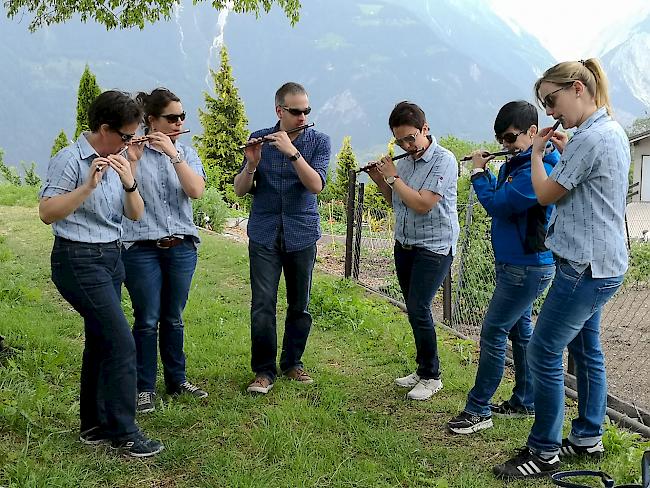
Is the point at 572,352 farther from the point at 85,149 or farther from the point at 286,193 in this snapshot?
the point at 85,149

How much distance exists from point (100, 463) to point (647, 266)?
836 centimetres

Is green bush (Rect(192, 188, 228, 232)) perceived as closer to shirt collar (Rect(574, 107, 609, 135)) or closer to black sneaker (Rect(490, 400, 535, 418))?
black sneaker (Rect(490, 400, 535, 418))

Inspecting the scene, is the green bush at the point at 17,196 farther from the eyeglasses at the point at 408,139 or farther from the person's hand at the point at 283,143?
the eyeglasses at the point at 408,139

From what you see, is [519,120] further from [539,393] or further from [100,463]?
[100,463]

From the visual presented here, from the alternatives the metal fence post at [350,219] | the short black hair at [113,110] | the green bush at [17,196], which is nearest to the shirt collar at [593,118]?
the short black hair at [113,110]

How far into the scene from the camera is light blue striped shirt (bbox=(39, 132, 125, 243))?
8.66 ft

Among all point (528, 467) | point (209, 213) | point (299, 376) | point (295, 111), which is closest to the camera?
point (528, 467)

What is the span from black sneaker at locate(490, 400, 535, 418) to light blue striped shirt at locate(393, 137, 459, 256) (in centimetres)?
89

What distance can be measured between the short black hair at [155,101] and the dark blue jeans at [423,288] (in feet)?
4.96

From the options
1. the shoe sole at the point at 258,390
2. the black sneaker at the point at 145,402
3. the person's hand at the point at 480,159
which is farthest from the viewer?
the shoe sole at the point at 258,390

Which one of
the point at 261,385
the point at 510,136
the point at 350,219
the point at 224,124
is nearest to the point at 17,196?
the point at 350,219

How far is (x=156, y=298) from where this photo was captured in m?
3.39

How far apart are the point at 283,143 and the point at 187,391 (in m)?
1.47

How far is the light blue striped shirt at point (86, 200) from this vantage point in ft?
8.66
